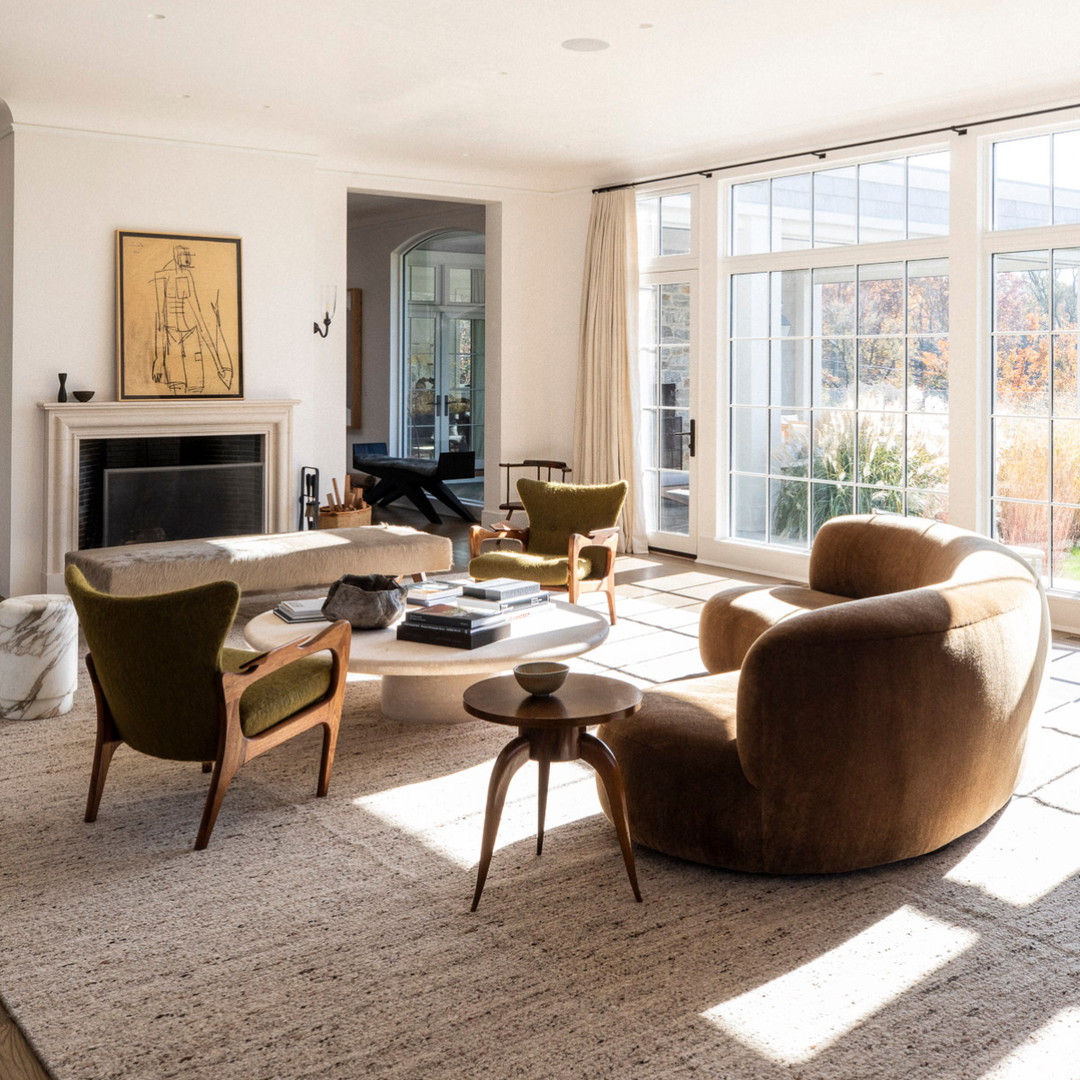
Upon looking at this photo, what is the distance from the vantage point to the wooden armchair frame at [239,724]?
3.40m

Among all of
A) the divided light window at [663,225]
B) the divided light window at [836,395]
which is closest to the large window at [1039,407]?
the divided light window at [836,395]

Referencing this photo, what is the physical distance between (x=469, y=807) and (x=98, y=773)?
3.80 ft

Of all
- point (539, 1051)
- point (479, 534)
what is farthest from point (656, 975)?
point (479, 534)

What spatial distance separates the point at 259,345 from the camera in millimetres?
8039

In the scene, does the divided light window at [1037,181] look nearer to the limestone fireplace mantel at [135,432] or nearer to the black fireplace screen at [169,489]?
the limestone fireplace mantel at [135,432]

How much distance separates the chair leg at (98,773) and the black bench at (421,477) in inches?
280

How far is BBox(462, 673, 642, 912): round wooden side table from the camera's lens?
2.98 metres

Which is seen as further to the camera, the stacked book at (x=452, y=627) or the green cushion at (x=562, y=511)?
the green cushion at (x=562, y=511)

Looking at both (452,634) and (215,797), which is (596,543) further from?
(215,797)

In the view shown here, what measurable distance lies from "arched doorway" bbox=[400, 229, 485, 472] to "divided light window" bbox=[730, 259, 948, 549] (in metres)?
4.74

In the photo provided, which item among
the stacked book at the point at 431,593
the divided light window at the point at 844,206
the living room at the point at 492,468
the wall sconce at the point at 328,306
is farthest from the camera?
the wall sconce at the point at 328,306

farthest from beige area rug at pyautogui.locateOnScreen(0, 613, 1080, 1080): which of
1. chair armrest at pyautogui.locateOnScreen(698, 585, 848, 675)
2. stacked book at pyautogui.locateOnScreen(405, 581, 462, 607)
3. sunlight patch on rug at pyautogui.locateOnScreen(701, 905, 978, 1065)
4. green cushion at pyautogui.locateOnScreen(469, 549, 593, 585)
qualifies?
green cushion at pyautogui.locateOnScreen(469, 549, 593, 585)

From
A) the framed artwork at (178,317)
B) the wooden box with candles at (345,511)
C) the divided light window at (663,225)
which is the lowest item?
the wooden box with candles at (345,511)

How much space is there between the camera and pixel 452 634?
4.15 m
